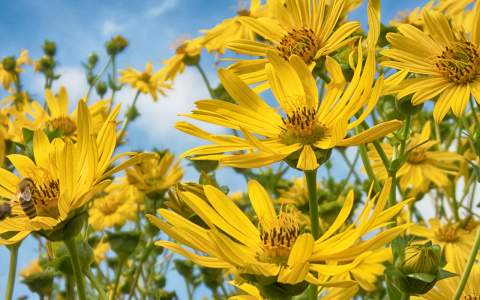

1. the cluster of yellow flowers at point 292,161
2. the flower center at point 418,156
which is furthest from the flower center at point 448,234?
the cluster of yellow flowers at point 292,161

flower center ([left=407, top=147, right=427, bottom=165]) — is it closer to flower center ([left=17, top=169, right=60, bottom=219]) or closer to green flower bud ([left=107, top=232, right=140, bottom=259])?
green flower bud ([left=107, top=232, right=140, bottom=259])

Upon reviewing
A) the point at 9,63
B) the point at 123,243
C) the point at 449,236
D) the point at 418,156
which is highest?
the point at 9,63

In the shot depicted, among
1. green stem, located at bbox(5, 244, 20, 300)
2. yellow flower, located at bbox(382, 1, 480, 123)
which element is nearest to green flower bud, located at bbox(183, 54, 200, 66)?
green stem, located at bbox(5, 244, 20, 300)

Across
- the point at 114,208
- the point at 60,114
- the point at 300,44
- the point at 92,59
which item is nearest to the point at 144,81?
the point at 92,59

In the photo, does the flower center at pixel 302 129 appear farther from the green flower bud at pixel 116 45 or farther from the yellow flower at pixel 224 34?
the green flower bud at pixel 116 45

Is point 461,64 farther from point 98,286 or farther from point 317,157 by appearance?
point 98,286

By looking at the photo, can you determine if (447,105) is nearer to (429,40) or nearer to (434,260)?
(429,40)
